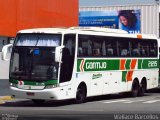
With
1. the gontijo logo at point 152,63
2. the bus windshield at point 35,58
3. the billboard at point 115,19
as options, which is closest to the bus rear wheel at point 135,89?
the gontijo logo at point 152,63

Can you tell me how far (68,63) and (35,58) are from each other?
126cm

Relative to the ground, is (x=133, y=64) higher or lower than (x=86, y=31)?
lower

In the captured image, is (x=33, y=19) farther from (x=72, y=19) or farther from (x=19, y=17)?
(x=72, y=19)

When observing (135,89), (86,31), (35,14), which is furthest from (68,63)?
(35,14)

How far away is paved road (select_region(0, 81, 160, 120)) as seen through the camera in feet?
33.5

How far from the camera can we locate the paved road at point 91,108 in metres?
10.2

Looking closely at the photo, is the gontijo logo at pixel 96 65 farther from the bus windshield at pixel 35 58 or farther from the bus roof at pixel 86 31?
the bus windshield at pixel 35 58

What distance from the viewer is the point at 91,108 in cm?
1891

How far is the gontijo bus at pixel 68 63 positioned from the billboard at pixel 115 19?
3494 centimetres

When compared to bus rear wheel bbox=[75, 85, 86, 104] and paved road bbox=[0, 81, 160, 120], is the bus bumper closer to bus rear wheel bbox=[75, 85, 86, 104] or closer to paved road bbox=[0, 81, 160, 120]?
paved road bbox=[0, 81, 160, 120]

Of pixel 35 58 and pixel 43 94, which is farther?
pixel 35 58

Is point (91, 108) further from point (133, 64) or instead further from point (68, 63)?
point (133, 64)

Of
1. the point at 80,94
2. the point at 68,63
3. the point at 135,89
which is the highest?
the point at 68,63

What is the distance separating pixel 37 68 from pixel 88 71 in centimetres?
268
